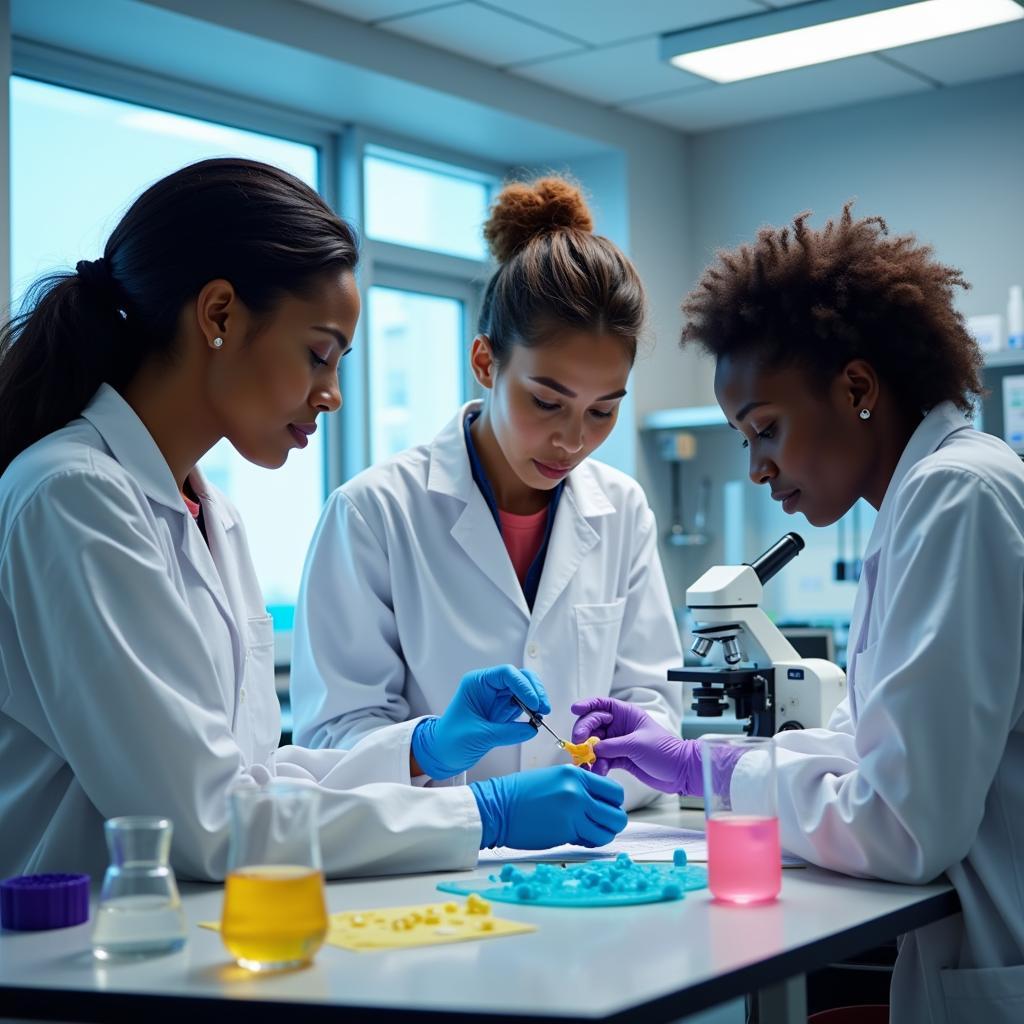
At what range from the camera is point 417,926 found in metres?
1.23

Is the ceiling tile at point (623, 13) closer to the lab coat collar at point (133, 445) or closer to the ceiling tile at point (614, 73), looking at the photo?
the ceiling tile at point (614, 73)

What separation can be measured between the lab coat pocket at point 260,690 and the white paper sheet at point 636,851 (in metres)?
0.33

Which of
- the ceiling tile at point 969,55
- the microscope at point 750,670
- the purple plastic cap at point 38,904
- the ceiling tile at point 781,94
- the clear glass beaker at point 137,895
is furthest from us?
the ceiling tile at point 781,94

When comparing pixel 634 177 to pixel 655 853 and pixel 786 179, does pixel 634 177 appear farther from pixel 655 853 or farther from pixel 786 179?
pixel 655 853

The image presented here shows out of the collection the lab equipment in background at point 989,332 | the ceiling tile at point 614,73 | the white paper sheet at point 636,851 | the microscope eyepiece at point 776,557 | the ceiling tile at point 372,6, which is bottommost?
the white paper sheet at point 636,851

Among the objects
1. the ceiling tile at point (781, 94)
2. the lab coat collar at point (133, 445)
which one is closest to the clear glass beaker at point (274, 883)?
the lab coat collar at point (133, 445)

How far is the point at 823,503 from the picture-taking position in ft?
5.68

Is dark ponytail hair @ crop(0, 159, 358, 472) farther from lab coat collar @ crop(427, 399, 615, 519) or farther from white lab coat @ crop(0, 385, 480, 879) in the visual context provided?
lab coat collar @ crop(427, 399, 615, 519)

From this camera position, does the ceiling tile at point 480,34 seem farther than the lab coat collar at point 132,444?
Yes

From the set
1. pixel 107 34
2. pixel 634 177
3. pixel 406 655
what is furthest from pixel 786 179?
pixel 406 655

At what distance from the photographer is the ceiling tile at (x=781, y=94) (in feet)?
15.1

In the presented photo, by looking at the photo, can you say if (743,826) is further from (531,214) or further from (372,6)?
(372,6)

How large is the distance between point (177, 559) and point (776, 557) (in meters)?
0.97

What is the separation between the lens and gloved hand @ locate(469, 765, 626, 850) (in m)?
1.57
